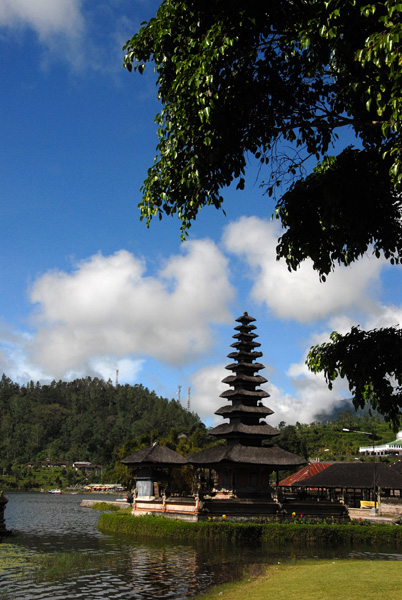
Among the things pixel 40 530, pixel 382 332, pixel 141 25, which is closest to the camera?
pixel 141 25

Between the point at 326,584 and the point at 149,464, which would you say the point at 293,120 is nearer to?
the point at 326,584

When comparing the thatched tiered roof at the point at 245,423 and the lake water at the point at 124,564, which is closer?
the lake water at the point at 124,564

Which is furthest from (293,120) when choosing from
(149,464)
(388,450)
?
(388,450)

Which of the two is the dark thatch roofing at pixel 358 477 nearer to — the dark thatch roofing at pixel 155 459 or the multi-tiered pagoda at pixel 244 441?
the multi-tiered pagoda at pixel 244 441

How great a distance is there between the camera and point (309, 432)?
166 metres

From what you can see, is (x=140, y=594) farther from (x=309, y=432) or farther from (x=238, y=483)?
(x=309, y=432)

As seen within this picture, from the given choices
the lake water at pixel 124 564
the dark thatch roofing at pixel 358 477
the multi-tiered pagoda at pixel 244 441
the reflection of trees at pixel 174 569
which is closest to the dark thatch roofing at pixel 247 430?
the multi-tiered pagoda at pixel 244 441

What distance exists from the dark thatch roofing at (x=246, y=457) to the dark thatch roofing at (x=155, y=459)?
1.78 metres

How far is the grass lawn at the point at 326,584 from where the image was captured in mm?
13859

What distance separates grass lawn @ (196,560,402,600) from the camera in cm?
1386

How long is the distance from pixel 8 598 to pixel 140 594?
395 centimetres

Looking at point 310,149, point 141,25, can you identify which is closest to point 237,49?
point 141,25

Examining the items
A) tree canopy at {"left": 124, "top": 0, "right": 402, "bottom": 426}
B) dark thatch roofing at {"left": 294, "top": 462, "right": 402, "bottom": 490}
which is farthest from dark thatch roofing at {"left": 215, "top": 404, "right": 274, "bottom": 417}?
tree canopy at {"left": 124, "top": 0, "right": 402, "bottom": 426}

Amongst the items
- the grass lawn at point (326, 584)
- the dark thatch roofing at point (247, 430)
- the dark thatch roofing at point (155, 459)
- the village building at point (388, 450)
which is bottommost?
the grass lawn at point (326, 584)
